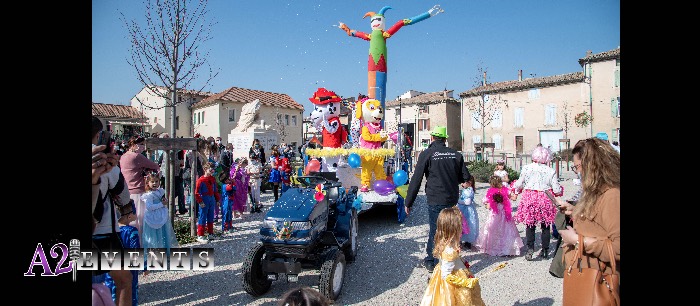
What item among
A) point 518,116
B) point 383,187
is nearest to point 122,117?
point 383,187

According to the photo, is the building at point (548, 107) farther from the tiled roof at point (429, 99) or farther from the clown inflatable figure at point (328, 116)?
the clown inflatable figure at point (328, 116)

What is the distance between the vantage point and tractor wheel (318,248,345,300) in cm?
367

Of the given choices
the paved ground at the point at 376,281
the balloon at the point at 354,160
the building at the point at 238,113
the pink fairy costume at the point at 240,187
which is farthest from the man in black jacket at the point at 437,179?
the building at the point at 238,113

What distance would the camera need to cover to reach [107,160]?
219 cm

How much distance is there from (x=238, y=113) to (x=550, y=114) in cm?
2566

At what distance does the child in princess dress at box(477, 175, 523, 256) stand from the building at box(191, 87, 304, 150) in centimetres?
2469

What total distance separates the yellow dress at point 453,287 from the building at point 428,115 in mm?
32818

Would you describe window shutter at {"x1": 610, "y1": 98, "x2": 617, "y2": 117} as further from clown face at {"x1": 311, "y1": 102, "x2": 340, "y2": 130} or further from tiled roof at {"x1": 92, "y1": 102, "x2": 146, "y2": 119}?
tiled roof at {"x1": 92, "y1": 102, "x2": 146, "y2": 119}
